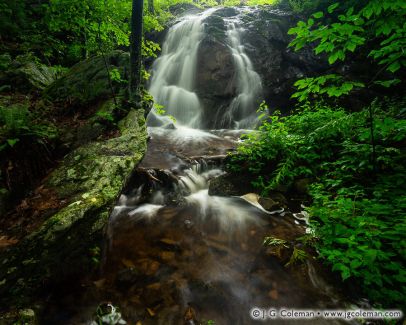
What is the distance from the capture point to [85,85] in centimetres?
578

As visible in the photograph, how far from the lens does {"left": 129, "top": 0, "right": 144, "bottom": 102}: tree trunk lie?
17.5 feet

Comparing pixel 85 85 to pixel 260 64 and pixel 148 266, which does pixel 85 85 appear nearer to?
pixel 148 266

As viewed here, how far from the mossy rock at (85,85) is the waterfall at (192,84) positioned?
4.79 meters

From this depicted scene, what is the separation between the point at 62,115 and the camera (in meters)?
5.10

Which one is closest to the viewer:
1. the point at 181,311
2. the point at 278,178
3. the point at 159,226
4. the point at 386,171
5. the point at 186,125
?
the point at 181,311

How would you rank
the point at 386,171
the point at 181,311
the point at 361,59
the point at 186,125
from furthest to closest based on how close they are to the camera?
the point at 186,125, the point at 361,59, the point at 386,171, the point at 181,311

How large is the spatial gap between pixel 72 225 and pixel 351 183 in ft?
13.6

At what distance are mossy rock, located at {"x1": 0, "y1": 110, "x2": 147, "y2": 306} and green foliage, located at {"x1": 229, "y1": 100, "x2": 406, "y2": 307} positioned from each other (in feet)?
9.12

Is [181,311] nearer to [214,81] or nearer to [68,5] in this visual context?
[68,5]

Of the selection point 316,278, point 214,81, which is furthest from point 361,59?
point 316,278

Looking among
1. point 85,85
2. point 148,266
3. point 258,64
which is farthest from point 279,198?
point 258,64

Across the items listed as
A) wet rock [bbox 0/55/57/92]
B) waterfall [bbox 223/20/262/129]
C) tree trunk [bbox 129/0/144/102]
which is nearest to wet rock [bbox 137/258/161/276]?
tree trunk [bbox 129/0/144/102]

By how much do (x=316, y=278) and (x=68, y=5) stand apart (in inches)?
281

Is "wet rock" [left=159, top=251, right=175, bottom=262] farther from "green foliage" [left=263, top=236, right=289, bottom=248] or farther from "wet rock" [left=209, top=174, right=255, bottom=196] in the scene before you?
"wet rock" [left=209, top=174, right=255, bottom=196]
